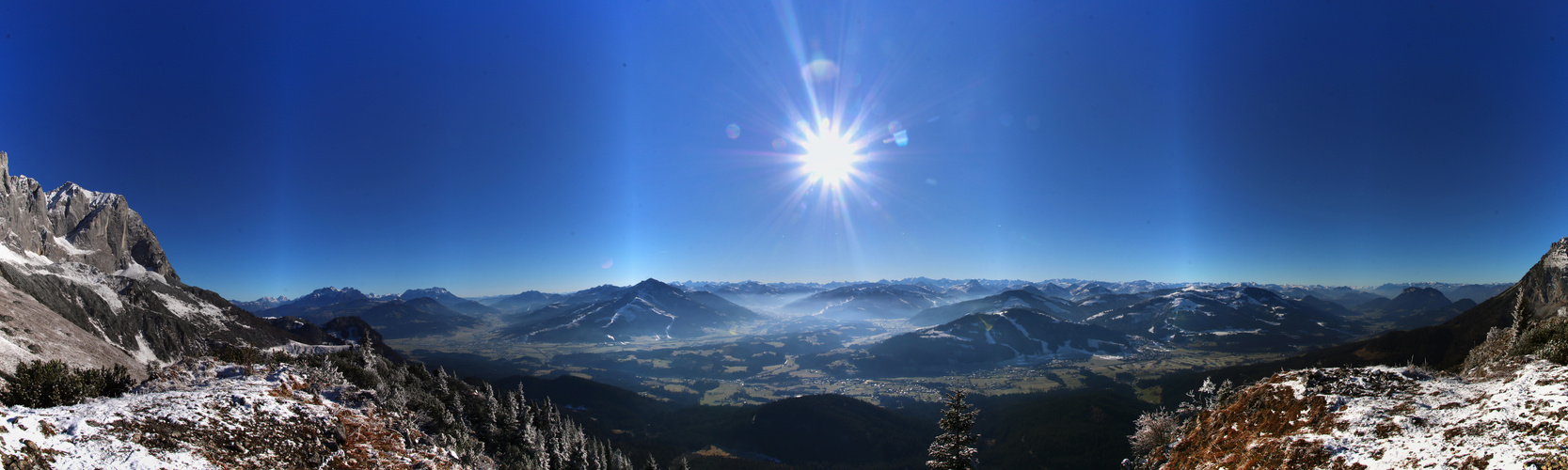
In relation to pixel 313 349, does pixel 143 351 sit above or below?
below

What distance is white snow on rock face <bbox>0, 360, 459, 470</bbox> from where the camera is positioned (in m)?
16.7

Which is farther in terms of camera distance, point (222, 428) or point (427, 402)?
point (427, 402)

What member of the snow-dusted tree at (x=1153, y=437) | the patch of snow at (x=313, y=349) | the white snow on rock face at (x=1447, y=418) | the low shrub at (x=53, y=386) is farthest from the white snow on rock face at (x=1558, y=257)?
the patch of snow at (x=313, y=349)

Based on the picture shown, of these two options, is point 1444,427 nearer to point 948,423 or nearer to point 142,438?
point 948,423

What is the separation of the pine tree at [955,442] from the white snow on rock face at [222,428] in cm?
2937

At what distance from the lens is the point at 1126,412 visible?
179125 mm

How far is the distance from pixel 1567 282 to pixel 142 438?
299836mm

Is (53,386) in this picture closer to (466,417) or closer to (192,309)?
(466,417)

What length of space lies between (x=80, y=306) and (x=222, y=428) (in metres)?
198

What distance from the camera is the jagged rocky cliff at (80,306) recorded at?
88625 millimetres

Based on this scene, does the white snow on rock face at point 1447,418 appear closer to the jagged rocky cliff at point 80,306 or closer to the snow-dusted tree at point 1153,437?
the snow-dusted tree at point 1153,437

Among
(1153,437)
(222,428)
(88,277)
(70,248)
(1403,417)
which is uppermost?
(70,248)

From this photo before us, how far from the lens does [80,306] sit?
132250 mm

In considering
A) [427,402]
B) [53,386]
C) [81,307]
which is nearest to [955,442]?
[53,386]
